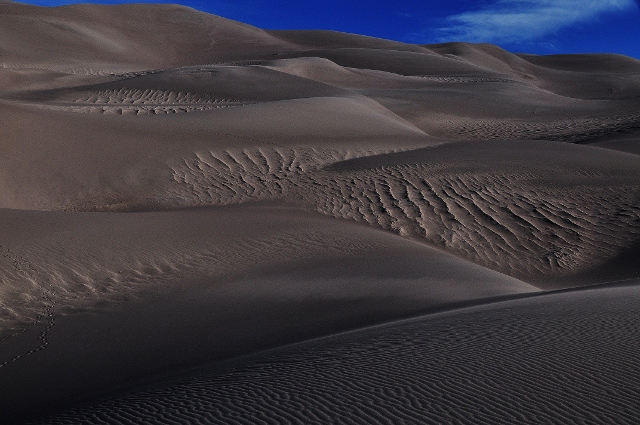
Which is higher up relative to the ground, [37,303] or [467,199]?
[467,199]

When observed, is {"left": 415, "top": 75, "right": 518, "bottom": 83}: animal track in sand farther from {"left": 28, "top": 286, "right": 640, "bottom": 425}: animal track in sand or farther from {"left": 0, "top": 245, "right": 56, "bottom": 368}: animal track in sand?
{"left": 28, "top": 286, "right": 640, "bottom": 425}: animal track in sand

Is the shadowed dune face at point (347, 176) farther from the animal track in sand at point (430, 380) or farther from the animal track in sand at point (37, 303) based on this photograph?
the animal track in sand at point (430, 380)

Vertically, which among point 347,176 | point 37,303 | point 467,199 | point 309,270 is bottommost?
point 37,303

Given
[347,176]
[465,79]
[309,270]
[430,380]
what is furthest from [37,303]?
[465,79]

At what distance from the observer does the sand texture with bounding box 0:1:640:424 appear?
111 inches

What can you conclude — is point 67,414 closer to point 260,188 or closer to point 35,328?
point 35,328

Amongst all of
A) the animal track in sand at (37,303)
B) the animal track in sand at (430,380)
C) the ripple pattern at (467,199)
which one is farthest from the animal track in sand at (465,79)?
the animal track in sand at (430,380)

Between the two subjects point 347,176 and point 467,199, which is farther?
point 347,176

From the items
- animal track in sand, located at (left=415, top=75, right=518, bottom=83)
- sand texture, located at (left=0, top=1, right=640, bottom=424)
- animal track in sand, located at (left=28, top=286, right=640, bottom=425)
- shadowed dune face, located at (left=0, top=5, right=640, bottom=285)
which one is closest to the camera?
animal track in sand, located at (left=28, top=286, right=640, bottom=425)

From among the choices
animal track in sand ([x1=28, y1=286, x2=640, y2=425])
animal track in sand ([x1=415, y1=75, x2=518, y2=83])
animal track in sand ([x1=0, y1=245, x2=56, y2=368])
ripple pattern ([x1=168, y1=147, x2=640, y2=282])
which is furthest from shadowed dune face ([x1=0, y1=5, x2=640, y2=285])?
animal track in sand ([x1=415, y1=75, x2=518, y2=83])

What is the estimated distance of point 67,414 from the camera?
3053mm

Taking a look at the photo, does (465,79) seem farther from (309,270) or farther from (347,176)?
(309,270)

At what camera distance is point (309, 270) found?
6133 millimetres

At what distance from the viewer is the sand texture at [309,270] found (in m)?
2.82
